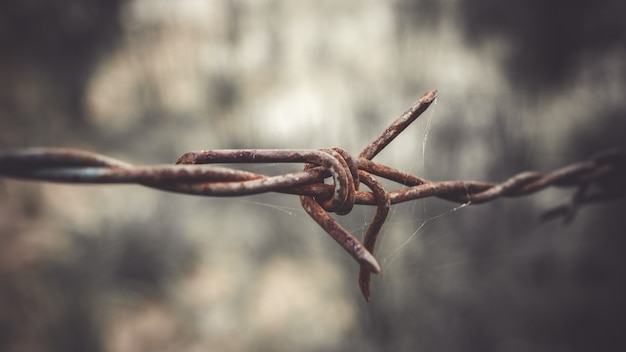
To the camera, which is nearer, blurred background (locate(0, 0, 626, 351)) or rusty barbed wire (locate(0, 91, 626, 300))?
rusty barbed wire (locate(0, 91, 626, 300))

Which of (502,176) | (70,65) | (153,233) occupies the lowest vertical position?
(502,176)

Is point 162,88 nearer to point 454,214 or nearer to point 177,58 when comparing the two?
point 177,58

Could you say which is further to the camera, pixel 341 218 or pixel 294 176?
pixel 341 218

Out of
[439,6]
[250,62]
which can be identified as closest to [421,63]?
[439,6]

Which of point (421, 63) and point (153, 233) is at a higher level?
point (421, 63)

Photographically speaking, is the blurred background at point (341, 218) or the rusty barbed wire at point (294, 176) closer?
the rusty barbed wire at point (294, 176)

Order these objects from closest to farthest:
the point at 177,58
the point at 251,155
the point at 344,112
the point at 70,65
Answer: the point at 251,155
the point at 344,112
the point at 177,58
the point at 70,65

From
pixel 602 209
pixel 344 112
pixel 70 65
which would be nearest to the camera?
pixel 602 209

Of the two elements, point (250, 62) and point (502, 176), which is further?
point (250, 62)
